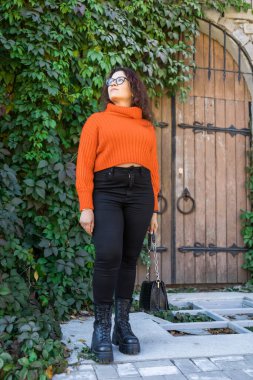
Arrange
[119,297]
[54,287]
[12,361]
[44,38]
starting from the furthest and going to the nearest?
1. [44,38]
2. [54,287]
3. [119,297]
4. [12,361]

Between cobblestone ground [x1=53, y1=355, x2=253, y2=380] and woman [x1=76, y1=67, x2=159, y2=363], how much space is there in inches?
3.6

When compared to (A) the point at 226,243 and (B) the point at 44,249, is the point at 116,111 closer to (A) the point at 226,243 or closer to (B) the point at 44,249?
(B) the point at 44,249

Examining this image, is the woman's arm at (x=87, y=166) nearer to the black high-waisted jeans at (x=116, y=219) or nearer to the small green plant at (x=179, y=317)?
the black high-waisted jeans at (x=116, y=219)

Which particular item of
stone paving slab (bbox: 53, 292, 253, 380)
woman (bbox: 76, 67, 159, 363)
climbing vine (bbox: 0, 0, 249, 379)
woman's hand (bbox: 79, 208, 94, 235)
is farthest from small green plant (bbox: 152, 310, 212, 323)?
woman's hand (bbox: 79, 208, 94, 235)

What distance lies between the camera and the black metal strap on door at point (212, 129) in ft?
14.2

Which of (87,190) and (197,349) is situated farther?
(197,349)

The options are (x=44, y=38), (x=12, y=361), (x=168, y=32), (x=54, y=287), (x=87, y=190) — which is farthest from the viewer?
(x=168, y=32)

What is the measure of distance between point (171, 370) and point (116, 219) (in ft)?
2.41

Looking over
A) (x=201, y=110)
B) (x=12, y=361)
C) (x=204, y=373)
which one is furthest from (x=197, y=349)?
(x=201, y=110)

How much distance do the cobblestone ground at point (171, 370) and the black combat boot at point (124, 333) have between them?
0.09 m

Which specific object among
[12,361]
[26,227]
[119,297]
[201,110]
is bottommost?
[12,361]

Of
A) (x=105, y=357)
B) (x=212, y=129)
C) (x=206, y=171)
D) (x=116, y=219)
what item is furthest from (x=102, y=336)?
(x=212, y=129)

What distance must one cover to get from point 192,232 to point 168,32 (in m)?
1.97

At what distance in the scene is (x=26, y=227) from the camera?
3.16 m
